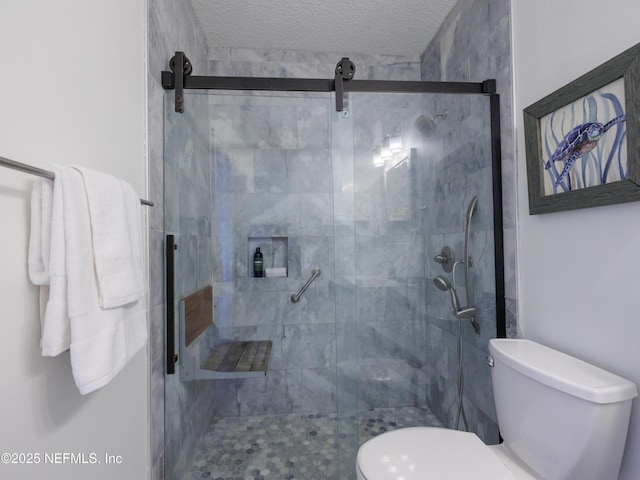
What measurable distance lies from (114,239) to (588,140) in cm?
145

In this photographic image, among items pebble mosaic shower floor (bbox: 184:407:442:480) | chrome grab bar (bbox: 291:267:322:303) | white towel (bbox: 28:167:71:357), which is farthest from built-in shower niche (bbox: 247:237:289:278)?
white towel (bbox: 28:167:71:357)

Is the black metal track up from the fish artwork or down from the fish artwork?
up

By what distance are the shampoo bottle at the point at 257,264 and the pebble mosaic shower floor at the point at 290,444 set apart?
888mm

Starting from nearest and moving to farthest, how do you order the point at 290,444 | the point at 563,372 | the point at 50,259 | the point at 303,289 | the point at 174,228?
the point at 50,259
the point at 563,372
the point at 174,228
the point at 290,444
the point at 303,289

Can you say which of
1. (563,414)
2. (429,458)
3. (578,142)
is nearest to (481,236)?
(578,142)

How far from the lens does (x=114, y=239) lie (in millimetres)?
781

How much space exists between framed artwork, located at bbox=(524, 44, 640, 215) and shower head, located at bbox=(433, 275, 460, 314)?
0.52 m

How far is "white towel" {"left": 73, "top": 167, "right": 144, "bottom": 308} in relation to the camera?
2.38 ft

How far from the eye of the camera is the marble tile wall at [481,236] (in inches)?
55.8

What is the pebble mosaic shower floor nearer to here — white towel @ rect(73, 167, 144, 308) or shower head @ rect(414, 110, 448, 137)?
white towel @ rect(73, 167, 144, 308)

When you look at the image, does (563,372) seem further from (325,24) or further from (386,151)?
(325,24)

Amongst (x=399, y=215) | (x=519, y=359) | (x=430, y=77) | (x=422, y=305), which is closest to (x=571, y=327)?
(x=519, y=359)

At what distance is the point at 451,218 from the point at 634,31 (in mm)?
869

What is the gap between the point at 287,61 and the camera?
2.31 metres
